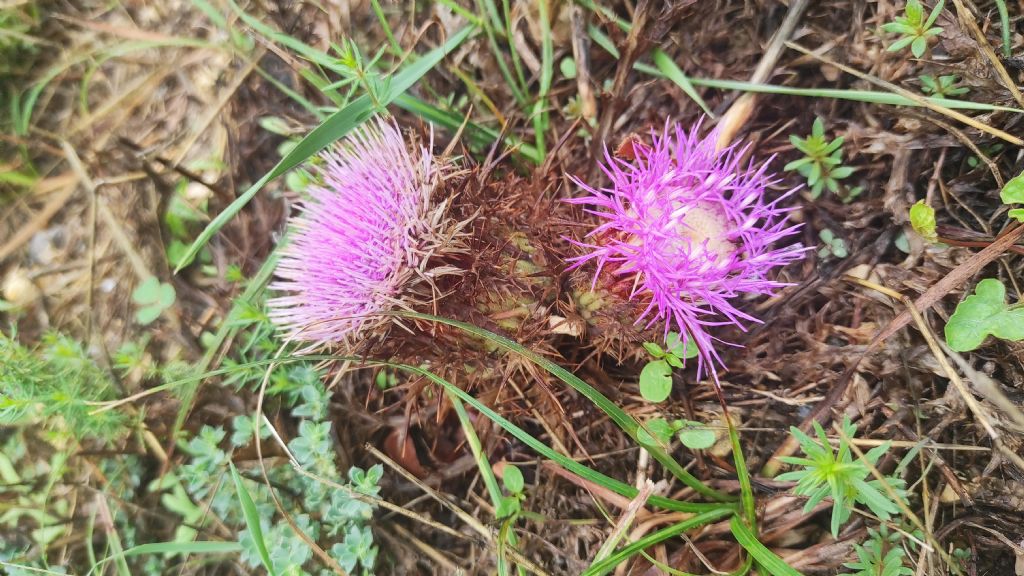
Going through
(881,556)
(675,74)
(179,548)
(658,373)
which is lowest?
(881,556)

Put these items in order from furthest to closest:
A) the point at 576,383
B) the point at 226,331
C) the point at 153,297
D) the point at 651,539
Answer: the point at 153,297
the point at 226,331
the point at 651,539
the point at 576,383

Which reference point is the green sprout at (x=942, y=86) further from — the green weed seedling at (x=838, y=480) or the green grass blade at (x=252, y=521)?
the green grass blade at (x=252, y=521)

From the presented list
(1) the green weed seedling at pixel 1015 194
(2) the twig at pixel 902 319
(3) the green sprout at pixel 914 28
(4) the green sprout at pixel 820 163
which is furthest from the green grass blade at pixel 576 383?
(3) the green sprout at pixel 914 28

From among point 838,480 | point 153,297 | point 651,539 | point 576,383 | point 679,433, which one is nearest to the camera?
point 838,480

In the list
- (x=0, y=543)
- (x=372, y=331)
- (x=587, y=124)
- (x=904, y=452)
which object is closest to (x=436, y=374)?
(x=372, y=331)

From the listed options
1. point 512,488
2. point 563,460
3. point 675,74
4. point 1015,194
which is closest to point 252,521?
point 512,488

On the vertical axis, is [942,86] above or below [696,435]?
above

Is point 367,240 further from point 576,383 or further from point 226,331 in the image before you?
point 226,331
